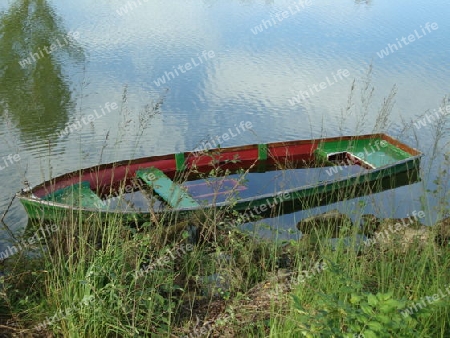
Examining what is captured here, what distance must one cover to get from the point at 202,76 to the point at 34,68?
4173 mm

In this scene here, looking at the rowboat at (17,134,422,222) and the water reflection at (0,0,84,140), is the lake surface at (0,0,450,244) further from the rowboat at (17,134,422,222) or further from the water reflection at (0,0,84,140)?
the rowboat at (17,134,422,222)

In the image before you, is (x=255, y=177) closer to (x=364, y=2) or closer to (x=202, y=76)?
(x=202, y=76)

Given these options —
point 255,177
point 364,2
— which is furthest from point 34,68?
point 364,2

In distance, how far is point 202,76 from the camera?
44.3ft

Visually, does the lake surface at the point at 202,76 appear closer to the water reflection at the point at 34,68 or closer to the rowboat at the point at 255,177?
the water reflection at the point at 34,68

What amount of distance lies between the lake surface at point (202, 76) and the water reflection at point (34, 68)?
4 cm

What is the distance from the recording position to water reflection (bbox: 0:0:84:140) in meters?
10.8

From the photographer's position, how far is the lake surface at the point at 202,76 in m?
9.91

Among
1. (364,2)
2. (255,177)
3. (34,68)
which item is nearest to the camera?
(255,177)

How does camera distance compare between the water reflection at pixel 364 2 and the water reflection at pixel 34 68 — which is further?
the water reflection at pixel 364 2

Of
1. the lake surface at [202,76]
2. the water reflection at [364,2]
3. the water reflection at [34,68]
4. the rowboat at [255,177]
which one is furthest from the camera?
the water reflection at [364,2]

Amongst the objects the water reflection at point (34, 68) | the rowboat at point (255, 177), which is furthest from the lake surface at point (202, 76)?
the rowboat at point (255, 177)

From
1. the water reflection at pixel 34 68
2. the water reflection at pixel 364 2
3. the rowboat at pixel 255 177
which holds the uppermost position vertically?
the water reflection at pixel 34 68

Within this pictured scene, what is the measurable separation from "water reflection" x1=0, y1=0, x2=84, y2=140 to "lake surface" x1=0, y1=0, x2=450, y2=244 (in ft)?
0.14
